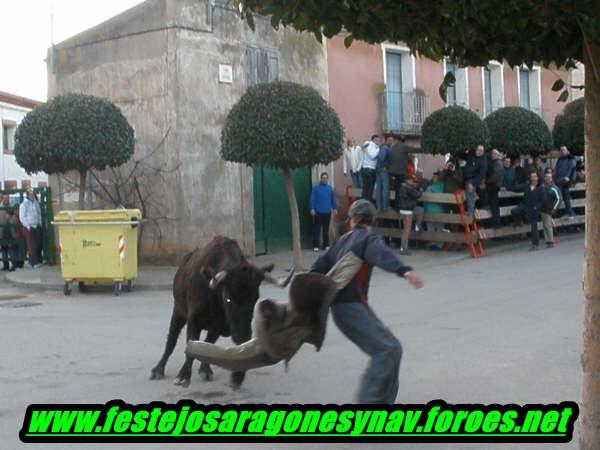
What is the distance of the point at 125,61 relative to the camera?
1933 centimetres

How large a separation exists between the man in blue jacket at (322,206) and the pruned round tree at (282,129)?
3.42 meters

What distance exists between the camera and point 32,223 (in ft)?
64.3

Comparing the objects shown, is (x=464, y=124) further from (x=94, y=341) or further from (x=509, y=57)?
(x=509, y=57)

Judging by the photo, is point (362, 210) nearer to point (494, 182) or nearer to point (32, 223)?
point (494, 182)

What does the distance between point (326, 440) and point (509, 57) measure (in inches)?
111

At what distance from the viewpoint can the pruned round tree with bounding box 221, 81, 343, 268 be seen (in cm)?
1627

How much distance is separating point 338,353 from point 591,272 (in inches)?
176

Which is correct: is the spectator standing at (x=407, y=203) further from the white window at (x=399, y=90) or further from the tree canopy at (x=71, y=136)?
the tree canopy at (x=71, y=136)

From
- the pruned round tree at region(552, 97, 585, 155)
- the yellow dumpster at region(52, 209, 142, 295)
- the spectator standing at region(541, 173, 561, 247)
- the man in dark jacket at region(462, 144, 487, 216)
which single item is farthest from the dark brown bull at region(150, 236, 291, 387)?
the pruned round tree at region(552, 97, 585, 155)

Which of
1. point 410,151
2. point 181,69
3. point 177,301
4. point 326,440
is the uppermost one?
point 181,69

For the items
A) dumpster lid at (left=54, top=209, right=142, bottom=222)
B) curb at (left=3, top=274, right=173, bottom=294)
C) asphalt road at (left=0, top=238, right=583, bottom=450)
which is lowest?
asphalt road at (left=0, top=238, right=583, bottom=450)

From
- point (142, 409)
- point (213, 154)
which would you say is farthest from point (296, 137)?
point (142, 409)

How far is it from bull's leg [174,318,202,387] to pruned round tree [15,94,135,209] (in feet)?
30.1

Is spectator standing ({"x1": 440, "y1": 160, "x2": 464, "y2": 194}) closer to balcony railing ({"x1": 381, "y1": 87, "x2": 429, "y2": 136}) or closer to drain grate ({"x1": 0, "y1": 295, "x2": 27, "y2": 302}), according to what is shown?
balcony railing ({"x1": 381, "y1": 87, "x2": 429, "y2": 136})
